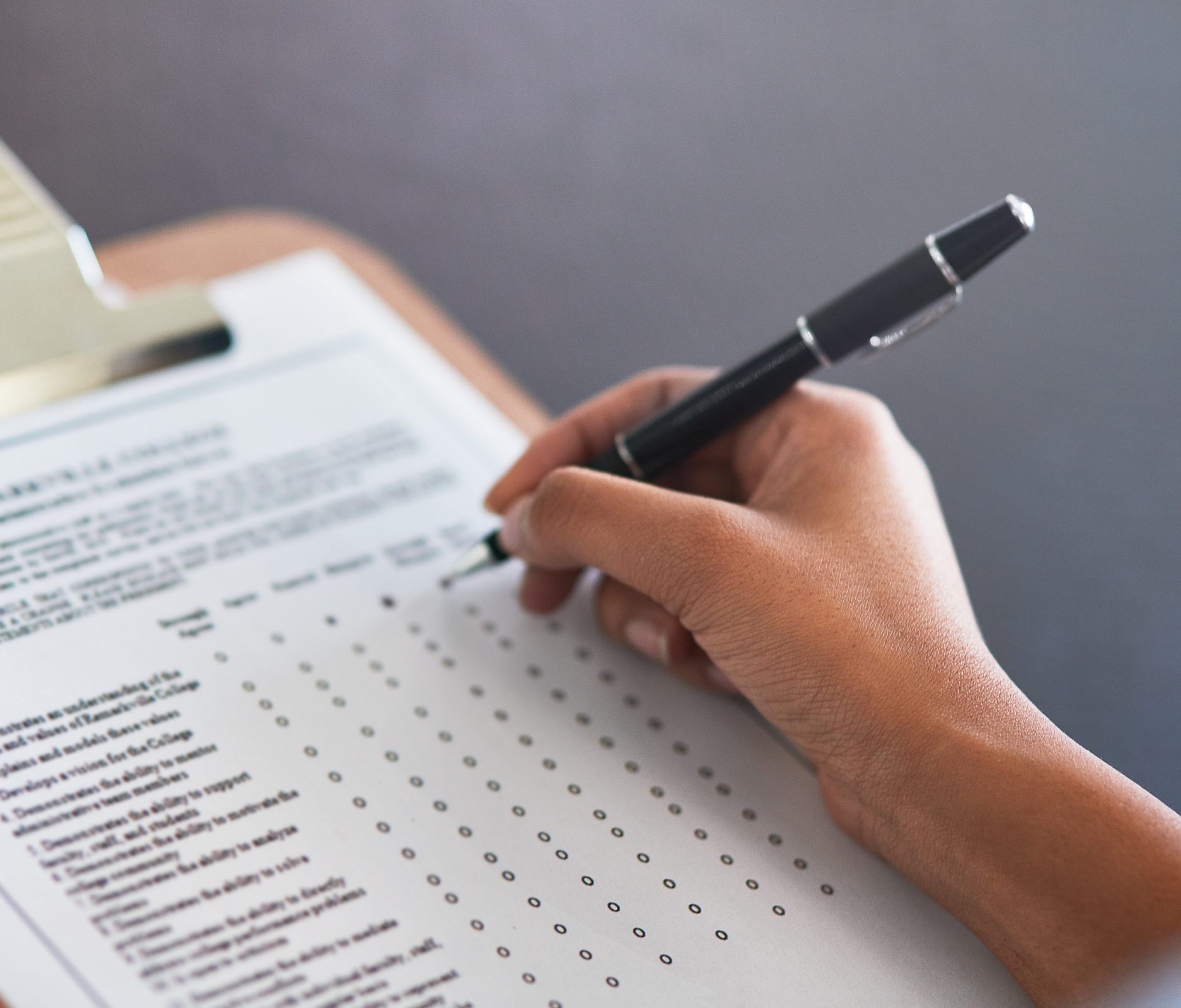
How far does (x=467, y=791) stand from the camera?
1.48 ft

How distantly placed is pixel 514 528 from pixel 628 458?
2.6 inches

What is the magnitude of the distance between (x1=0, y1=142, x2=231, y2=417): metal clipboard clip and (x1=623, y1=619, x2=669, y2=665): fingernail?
277mm

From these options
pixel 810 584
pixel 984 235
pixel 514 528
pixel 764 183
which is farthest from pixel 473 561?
pixel 764 183

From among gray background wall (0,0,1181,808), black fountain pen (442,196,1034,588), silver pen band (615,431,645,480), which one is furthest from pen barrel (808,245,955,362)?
gray background wall (0,0,1181,808)

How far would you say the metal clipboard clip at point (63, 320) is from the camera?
1.85 feet

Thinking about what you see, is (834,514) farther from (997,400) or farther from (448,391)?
(997,400)

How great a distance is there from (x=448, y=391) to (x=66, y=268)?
21 cm

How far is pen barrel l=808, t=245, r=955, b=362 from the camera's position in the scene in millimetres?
506

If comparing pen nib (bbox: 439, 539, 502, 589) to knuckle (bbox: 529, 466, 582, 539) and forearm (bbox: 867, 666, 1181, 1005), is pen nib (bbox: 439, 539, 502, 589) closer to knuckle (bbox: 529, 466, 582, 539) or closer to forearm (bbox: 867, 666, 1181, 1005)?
knuckle (bbox: 529, 466, 582, 539)

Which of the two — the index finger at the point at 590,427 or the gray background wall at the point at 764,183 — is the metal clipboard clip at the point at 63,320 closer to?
the index finger at the point at 590,427

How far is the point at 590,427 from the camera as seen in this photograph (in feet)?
1.89

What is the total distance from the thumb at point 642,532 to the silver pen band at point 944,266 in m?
0.14

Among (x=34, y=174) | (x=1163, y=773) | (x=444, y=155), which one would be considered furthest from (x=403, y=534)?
(x=34, y=174)

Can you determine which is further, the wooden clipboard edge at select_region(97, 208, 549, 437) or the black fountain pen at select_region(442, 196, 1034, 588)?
the wooden clipboard edge at select_region(97, 208, 549, 437)
